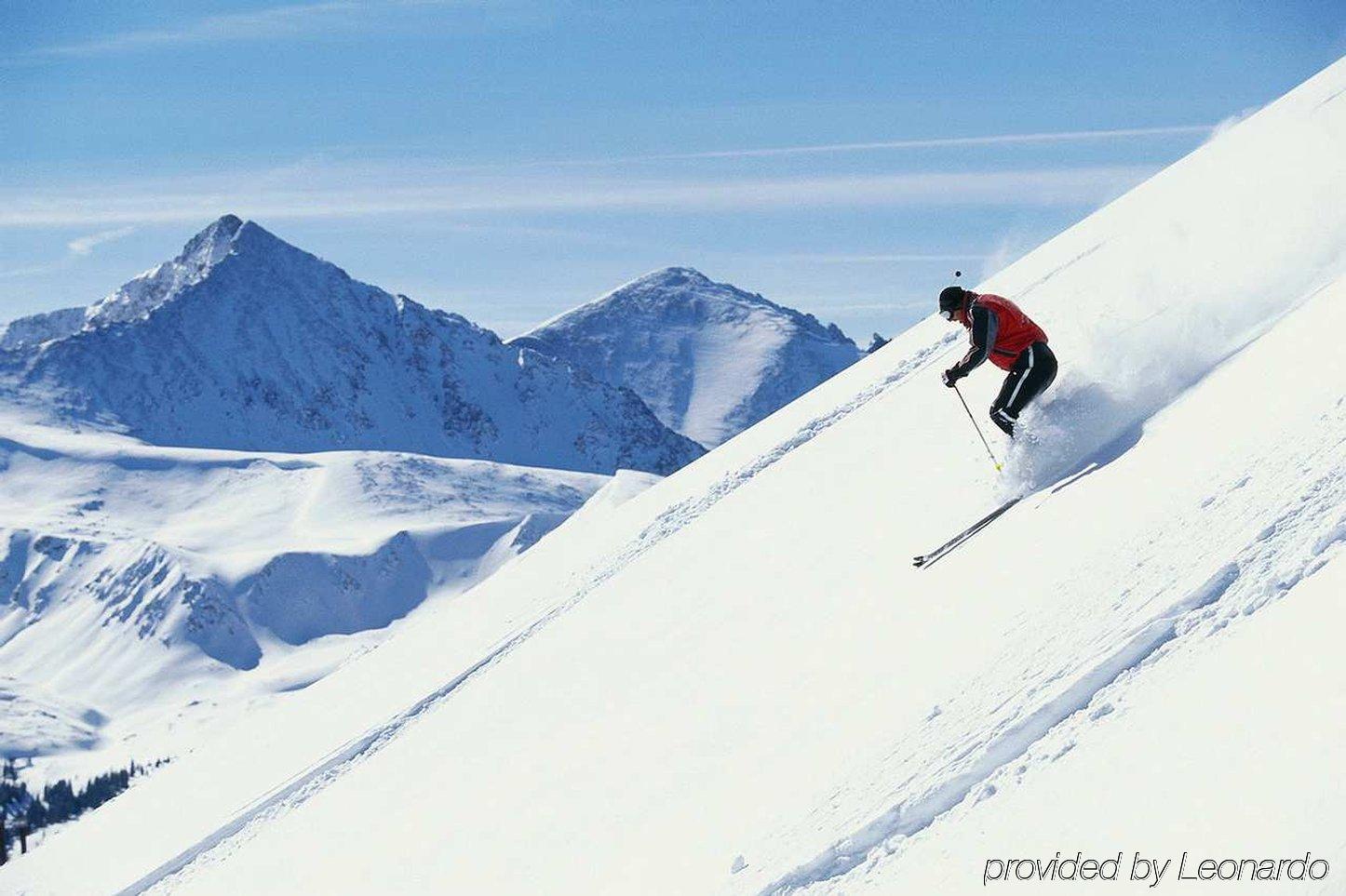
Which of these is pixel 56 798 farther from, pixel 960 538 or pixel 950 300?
pixel 960 538

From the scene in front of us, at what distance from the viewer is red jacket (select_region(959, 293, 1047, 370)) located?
13094 millimetres

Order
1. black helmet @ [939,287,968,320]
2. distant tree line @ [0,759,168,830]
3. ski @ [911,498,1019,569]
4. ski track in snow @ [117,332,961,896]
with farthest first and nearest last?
distant tree line @ [0,759,168,830], ski track in snow @ [117,332,961,896], black helmet @ [939,287,968,320], ski @ [911,498,1019,569]

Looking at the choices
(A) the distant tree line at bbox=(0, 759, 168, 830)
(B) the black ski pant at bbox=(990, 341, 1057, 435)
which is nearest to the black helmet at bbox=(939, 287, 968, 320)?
(B) the black ski pant at bbox=(990, 341, 1057, 435)

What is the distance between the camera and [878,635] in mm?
11516

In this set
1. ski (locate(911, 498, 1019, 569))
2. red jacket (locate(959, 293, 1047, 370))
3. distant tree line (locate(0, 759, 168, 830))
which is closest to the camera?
ski (locate(911, 498, 1019, 569))

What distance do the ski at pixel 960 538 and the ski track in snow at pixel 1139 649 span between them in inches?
164

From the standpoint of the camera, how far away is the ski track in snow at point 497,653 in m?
17.8

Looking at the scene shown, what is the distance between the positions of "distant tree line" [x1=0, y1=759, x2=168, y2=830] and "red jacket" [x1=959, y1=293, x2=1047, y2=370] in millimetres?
145727

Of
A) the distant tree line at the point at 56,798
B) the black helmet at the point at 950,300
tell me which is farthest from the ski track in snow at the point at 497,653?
the distant tree line at the point at 56,798

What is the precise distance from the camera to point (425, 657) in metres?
21.9

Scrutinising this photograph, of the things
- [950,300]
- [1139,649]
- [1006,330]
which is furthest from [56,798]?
[1139,649]

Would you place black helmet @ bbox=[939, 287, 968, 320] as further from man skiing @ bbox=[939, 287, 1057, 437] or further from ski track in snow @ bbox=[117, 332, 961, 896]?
ski track in snow @ bbox=[117, 332, 961, 896]

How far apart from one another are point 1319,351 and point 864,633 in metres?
4.31

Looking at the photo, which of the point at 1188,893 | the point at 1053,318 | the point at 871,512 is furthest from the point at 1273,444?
the point at 1053,318
